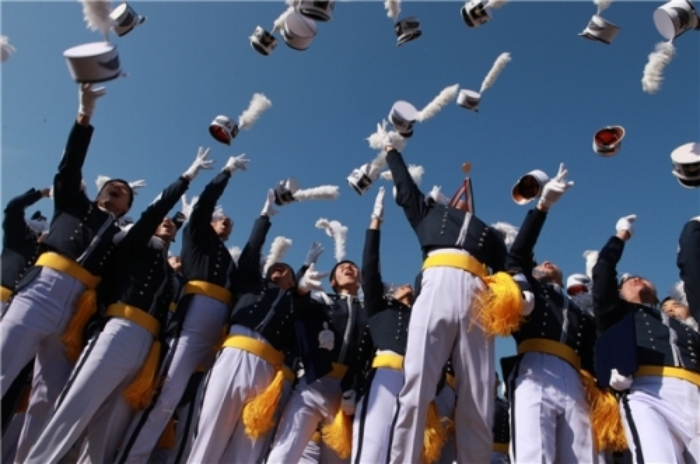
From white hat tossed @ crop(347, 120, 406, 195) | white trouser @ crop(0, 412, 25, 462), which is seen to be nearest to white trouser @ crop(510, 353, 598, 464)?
white hat tossed @ crop(347, 120, 406, 195)

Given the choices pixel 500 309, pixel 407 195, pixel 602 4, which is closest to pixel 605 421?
pixel 500 309

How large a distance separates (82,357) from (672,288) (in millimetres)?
Result: 6045

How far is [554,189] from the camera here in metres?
4.59

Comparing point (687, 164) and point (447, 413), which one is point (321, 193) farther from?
point (687, 164)

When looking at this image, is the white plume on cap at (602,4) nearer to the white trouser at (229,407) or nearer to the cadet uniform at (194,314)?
the cadet uniform at (194,314)

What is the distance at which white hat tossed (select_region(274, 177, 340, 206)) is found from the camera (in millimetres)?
6488

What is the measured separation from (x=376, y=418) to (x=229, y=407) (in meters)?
1.22

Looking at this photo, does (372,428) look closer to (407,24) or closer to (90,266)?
(90,266)

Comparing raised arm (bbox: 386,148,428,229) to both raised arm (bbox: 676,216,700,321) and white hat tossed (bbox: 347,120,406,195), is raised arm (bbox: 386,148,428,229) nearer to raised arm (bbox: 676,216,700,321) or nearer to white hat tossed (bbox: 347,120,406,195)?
white hat tossed (bbox: 347,120,406,195)

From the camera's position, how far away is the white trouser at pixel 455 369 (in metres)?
3.81

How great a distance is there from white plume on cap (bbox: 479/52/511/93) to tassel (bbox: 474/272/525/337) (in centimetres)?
324

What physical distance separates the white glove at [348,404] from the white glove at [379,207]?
1.70 m

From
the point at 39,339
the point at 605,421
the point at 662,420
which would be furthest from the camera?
the point at 39,339

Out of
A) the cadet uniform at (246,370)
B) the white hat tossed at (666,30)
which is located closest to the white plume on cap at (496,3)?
the white hat tossed at (666,30)
